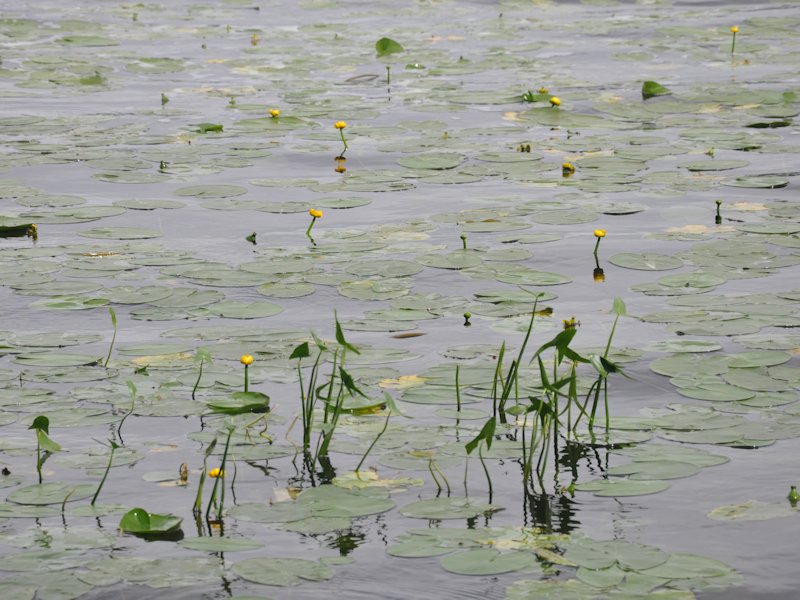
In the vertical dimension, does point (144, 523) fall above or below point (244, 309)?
below

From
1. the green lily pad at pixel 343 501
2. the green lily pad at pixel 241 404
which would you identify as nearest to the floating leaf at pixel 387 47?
the green lily pad at pixel 241 404

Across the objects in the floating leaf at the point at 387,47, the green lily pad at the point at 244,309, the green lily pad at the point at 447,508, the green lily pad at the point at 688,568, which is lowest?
the green lily pad at the point at 688,568

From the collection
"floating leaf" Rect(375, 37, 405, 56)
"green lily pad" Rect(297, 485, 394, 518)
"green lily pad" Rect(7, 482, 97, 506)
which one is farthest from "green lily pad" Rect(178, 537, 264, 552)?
"floating leaf" Rect(375, 37, 405, 56)

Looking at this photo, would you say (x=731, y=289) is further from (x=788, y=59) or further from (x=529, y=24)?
(x=529, y=24)

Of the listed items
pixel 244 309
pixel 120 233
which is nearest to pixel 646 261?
pixel 244 309

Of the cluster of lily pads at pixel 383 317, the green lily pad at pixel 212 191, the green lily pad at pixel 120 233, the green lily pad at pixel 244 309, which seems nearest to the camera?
the cluster of lily pads at pixel 383 317

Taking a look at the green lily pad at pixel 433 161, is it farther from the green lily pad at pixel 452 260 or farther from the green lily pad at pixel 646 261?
the green lily pad at pixel 646 261

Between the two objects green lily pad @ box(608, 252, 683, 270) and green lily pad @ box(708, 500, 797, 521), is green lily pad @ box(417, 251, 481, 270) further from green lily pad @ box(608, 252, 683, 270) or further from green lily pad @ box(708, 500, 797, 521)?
green lily pad @ box(708, 500, 797, 521)

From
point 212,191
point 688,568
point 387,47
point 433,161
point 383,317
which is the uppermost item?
point 387,47

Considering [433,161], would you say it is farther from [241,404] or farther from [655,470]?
[655,470]

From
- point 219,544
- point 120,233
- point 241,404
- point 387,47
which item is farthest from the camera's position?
point 387,47

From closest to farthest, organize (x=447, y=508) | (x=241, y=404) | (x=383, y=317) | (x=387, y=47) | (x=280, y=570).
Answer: (x=280, y=570), (x=447, y=508), (x=241, y=404), (x=383, y=317), (x=387, y=47)

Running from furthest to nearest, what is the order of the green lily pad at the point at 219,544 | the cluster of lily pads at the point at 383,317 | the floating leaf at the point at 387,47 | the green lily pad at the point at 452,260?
the floating leaf at the point at 387,47 → the green lily pad at the point at 452,260 → the cluster of lily pads at the point at 383,317 → the green lily pad at the point at 219,544

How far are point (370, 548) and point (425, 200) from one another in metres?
3.11
